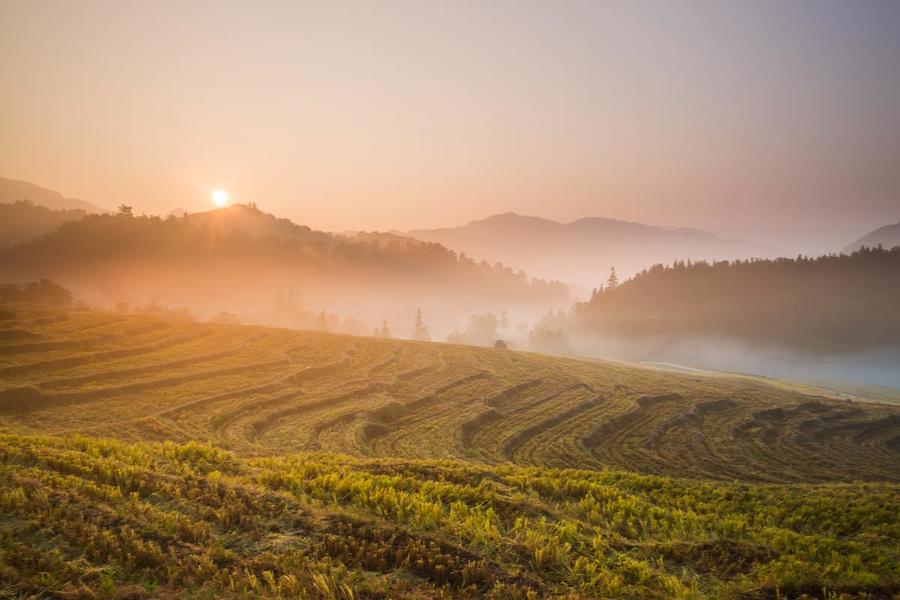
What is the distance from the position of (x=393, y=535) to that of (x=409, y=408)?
2803 cm

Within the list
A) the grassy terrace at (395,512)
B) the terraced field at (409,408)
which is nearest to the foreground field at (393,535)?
the grassy terrace at (395,512)

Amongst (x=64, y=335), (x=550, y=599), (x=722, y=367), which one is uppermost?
(x=550, y=599)

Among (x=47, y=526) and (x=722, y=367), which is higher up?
(x=47, y=526)

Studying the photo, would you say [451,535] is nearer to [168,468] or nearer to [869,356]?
[168,468]

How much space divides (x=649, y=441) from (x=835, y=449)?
1493 centimetres

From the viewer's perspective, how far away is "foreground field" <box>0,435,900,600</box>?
754cm

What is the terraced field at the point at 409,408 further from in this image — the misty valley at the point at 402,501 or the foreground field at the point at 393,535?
the foreground field at the point at 393,535

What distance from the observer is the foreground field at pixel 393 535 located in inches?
297

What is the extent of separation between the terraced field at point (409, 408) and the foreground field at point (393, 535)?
12182 mm

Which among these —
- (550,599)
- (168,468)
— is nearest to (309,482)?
(168,468)

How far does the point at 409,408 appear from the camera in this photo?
3669 centimetres

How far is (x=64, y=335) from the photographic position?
46.6m

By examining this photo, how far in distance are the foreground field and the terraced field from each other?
40.0 feet

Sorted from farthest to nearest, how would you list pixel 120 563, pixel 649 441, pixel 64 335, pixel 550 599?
pixel 64 335, pixel 649 441, pixel 120 563, pixel 550 599
